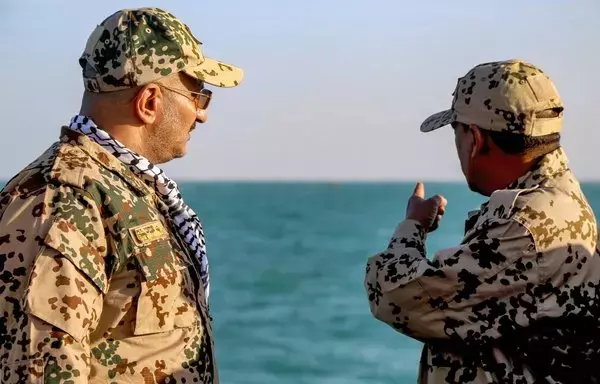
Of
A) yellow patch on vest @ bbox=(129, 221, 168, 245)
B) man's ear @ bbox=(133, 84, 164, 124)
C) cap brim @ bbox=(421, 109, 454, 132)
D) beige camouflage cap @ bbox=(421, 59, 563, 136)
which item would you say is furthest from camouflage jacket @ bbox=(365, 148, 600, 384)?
man's ear @ bbox=(133, 84, 164, 124)

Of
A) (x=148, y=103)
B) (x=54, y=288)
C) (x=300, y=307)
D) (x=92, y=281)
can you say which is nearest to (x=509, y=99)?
(x=148, y=103)

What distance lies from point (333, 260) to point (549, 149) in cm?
2570

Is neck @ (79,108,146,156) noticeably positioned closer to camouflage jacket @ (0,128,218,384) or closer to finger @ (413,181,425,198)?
camouflage jacket @ (0,128,218,384)

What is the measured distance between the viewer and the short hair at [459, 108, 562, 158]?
3.54 meters

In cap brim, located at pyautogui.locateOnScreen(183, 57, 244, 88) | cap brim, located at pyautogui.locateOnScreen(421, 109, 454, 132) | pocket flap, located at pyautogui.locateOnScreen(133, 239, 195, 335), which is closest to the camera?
pocket flap, located at pyautogui.locateOnScreen(133, 239, 195, 335)

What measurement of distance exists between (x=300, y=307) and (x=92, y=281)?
705 inches

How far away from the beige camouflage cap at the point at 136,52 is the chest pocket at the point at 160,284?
0.45 metres

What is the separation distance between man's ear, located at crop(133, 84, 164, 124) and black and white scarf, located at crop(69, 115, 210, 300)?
4.4 inches

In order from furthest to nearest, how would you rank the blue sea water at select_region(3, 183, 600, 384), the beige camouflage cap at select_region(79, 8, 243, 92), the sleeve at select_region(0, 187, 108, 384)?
the blue sea water at select_region(3, 183, 600, 384) < the beige camouflage cap at select_region(79, 8, 243, 92) < the sleeve at select_region(0, 187, 108, 384)

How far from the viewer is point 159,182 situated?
355 cm

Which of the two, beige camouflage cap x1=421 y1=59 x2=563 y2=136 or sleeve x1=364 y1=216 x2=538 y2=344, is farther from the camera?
beige camouflage cap x1=421 y1=59 x2=563 y2=136

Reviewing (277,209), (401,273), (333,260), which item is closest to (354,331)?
(333,260)

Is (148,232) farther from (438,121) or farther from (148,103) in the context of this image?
(438,121)

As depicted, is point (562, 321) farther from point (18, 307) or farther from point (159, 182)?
point (18, 307)
